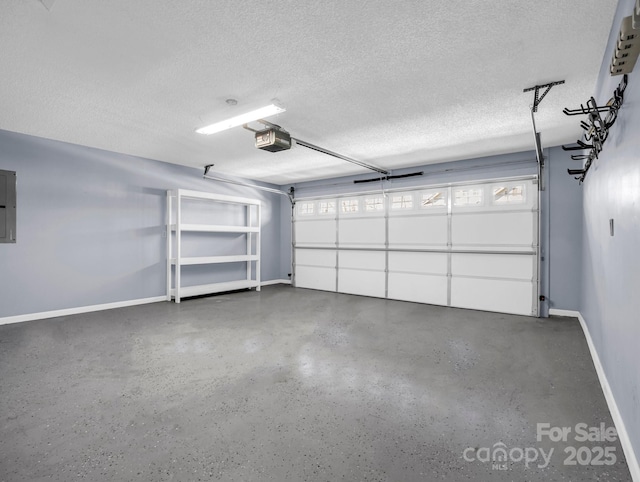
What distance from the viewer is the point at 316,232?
788 centimetres

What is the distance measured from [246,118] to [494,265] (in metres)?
4.70

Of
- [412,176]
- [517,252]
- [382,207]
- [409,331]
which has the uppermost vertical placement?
[412,176]

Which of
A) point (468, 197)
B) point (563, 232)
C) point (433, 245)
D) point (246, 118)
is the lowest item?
point (433, 245)

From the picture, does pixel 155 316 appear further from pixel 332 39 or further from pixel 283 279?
pixel 332 39

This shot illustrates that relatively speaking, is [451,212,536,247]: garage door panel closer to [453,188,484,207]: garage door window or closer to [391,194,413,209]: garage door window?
[453,188,484,207]: garage door window

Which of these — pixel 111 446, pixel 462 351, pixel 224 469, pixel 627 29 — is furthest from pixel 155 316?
pixel 627 29

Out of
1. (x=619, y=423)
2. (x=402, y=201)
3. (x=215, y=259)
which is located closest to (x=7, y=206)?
(x=215, y=259)

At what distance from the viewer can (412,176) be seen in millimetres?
6383

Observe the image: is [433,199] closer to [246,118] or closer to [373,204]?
[373,204]

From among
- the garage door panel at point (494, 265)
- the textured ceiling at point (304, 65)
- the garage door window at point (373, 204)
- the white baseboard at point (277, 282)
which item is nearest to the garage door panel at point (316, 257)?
the white baseboard at point (277, 282)

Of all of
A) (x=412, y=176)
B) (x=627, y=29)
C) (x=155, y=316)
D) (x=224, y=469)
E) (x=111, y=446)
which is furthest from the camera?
(x=412, y=176)

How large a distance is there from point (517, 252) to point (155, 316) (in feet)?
19.8

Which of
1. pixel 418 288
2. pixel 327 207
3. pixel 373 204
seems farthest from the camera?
pixel 327 207

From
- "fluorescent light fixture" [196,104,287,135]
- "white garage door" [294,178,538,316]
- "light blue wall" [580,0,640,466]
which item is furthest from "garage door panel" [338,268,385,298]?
"fluorescent light fixture" [196,104,287,135]
